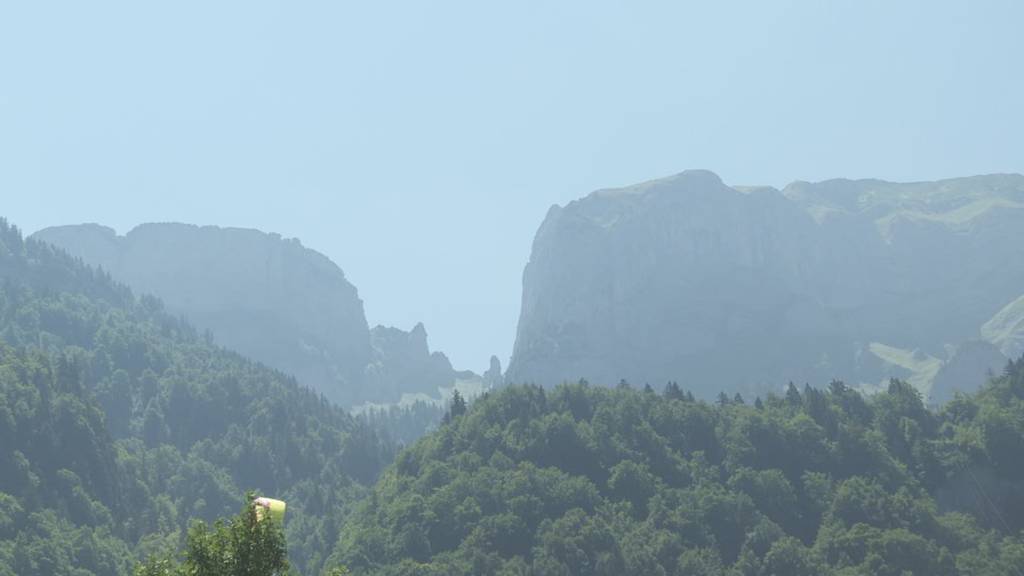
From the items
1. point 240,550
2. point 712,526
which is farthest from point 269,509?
point 712,526

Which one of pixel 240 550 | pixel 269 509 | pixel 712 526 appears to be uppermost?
pixel 269 509

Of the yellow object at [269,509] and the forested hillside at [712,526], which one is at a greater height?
the yellow object at [269,509]

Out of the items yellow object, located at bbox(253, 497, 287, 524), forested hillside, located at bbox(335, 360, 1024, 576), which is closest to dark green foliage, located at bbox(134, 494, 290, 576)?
yellow object, located at bbox(253, 497, 287, 524)

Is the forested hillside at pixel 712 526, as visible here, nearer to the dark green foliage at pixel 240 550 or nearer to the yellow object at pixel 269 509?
the yellow object at pixel 269 509

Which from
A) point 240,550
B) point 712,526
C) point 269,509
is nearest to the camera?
point 240,550

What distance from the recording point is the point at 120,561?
189 m

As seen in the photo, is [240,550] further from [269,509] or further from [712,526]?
[712,526]

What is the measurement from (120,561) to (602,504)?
74.6 meters

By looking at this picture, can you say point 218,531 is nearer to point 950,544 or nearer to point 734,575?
point 734,575

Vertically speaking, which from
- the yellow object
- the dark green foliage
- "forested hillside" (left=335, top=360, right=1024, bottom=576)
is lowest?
"forested hillside" (left=335, top=360, right=1024, bottom=576)

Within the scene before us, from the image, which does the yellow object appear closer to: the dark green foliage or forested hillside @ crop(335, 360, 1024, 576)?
the dark green foliage

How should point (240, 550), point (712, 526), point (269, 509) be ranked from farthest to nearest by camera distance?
point (712, 526)
point (269, 509)
point (240, 550)

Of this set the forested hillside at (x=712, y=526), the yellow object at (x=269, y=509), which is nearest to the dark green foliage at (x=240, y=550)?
the yellow object at (x=269, y=509)

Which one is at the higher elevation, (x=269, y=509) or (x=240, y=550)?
(x=269, y=509)
